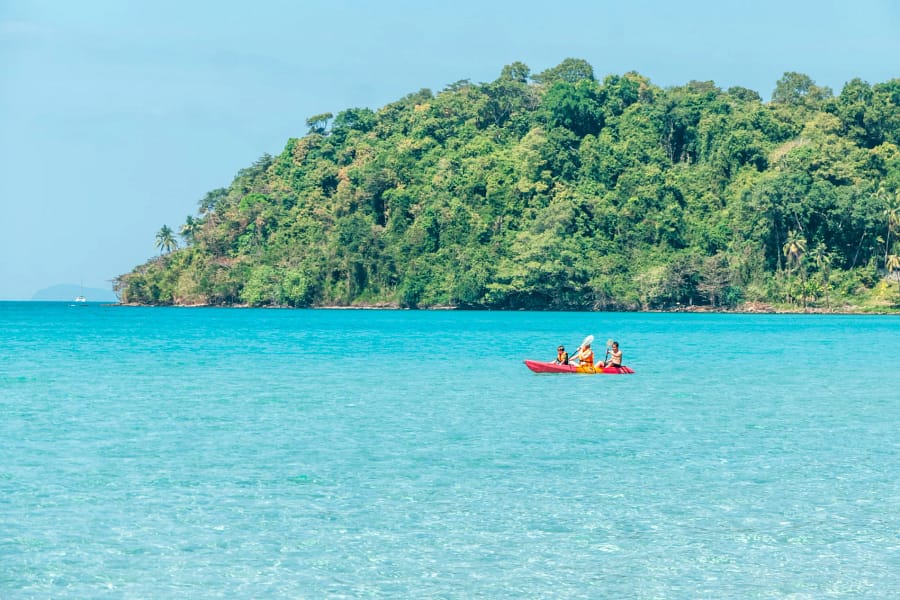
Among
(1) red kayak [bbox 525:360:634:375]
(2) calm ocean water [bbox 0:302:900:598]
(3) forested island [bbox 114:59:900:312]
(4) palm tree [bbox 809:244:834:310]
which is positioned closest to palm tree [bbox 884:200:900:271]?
(3) forested island [bbox 114:59:900:312]

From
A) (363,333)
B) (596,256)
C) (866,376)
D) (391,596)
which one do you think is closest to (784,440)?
(391,596)

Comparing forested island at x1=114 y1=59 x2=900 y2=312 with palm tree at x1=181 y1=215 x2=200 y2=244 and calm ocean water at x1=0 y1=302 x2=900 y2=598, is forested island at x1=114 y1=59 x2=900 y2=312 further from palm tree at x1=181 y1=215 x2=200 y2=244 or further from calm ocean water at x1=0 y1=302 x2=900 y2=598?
calm ocean water at x1=0 y1=302 x2=900 y2=598

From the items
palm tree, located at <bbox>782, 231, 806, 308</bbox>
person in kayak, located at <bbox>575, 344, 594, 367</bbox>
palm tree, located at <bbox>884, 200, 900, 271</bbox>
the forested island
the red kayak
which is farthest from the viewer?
the forested island

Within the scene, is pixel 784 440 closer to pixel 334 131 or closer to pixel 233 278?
pixel 233 278

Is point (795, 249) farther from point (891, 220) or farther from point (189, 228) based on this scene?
point (189, 228)

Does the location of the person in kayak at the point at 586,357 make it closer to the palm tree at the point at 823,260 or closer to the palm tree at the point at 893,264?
the palm tree at the point at 823,260

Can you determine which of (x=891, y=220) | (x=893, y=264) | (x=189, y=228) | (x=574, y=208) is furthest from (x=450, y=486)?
(x=189, y=228)

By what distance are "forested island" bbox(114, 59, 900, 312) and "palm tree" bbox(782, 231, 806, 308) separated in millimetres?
390

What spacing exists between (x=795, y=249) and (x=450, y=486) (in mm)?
99574

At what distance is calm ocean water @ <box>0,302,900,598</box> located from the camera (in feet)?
44.3

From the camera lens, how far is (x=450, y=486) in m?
18.6

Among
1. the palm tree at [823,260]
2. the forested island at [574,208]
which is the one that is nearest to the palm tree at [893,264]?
the forested island at [574,208]

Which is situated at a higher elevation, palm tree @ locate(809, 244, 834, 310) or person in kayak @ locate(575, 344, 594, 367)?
palm tree @ locate(809, 244, 834, 310)

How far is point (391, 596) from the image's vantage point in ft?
42.0
